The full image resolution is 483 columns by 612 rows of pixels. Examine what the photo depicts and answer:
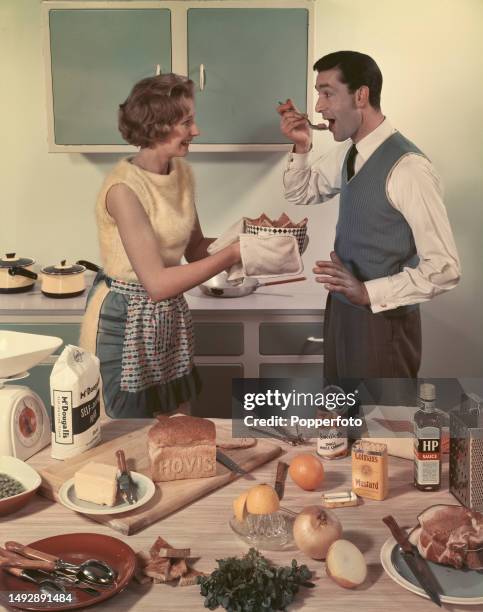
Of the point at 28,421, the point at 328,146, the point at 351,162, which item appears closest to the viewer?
the point at 28,421

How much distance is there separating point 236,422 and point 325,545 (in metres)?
0.59

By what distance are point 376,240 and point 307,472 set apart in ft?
3.88

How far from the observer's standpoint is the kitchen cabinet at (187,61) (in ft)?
10.5

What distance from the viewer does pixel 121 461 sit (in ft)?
5.47

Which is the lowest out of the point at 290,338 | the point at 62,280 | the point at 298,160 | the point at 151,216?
the point at 290,338

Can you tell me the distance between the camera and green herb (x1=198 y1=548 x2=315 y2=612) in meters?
1.23

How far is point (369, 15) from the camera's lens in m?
3.47

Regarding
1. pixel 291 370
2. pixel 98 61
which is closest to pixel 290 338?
pixel 291 370

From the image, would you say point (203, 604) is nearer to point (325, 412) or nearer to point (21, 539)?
point (21, 539)

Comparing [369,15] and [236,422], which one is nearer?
[236,422]

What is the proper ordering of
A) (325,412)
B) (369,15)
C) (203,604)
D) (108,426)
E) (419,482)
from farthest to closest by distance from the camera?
1. (369,15)
2. (108,426)
3. (325,412)
4. (419,482)
5. (203,604)

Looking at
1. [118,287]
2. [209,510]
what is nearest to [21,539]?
[209,510]

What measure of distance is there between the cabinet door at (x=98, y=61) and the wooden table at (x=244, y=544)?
6.04ft

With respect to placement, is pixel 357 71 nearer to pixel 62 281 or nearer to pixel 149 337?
pixel 149 337
